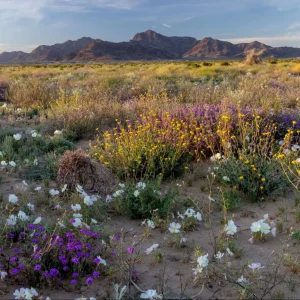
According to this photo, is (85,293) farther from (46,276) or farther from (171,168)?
(171,168)

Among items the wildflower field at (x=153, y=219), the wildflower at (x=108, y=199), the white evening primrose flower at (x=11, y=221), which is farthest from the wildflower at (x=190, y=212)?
the white evening primrose flower at (x=11, y=221)

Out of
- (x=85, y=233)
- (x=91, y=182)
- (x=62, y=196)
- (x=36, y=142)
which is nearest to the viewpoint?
(x=85, y=233)

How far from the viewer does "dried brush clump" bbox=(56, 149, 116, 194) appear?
4559 millimetres

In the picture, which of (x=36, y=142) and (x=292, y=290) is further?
(x=36, y=142)

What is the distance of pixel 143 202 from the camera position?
3.88 metres

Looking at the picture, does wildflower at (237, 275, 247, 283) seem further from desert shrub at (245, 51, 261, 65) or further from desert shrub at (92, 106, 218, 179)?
desert shrub at (245, 51, 261, 65)

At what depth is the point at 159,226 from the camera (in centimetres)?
374

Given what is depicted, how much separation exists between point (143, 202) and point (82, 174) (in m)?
1.08

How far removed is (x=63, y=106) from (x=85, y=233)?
588 cm

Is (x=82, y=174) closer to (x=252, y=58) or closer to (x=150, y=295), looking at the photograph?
→ (x=150, y=295)

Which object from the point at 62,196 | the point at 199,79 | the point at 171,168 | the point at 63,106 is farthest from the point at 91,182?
the point at 199,79

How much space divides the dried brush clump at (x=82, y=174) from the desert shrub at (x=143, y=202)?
1.82 feet

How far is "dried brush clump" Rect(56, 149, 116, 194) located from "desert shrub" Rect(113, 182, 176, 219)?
554mm

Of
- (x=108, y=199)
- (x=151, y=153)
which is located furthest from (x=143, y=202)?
(x=151, y=153)
